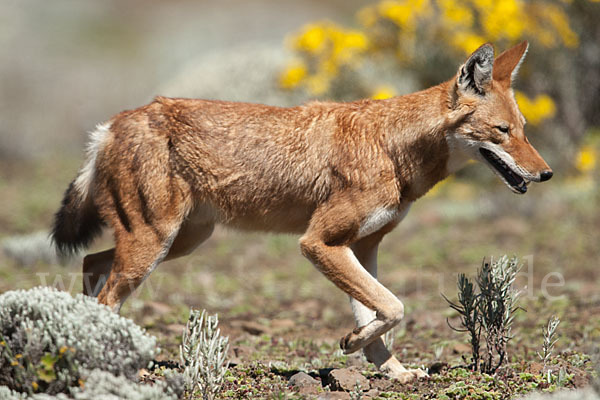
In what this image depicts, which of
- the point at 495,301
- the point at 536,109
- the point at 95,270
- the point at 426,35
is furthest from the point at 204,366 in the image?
the point at 426,35

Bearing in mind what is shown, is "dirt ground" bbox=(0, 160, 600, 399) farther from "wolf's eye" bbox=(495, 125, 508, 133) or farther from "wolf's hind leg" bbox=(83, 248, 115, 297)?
"wolf's eye" bbox=(495, 125, 508, 133)

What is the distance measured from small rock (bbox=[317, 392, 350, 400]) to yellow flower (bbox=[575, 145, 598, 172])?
8443 mm

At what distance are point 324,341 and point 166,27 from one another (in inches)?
1535

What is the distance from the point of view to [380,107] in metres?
5.60

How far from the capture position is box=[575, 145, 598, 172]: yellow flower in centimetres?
1152

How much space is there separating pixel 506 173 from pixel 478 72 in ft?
2.53

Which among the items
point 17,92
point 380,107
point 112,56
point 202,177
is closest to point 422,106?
point 380,107

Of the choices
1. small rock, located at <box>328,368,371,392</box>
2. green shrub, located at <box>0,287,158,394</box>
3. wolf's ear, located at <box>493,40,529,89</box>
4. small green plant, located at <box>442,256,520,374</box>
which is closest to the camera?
green shrub, located at <box>0,287,158,394</box>

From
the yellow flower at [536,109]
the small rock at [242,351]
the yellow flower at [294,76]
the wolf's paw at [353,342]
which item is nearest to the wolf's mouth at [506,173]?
the wolf's paw at [353,342]

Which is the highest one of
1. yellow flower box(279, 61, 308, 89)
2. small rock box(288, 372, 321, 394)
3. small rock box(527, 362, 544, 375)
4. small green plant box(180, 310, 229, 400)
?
yellow flower box(279, 61, 308, 89)

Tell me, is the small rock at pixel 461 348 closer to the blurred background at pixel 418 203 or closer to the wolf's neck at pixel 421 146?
the blurred background at pixel 418 203

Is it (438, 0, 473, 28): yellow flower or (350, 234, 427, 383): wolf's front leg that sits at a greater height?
(438, 0, 473, 28): yellow flower

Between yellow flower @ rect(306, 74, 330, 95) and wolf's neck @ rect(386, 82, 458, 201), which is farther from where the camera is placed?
yellow flower @ rect(306, 74, 330, 95)

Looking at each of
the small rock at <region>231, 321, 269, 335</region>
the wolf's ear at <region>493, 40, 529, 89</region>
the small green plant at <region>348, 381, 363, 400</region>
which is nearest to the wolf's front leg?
the small green plant at <region>348, 381, 363, 400</region>
